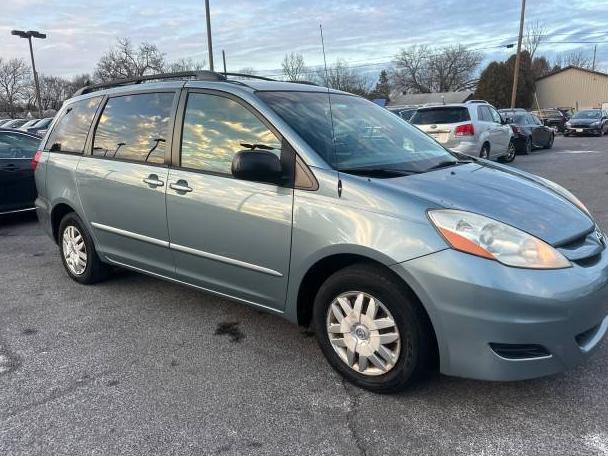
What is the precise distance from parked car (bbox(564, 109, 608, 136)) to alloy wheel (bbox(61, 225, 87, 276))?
93.5ft

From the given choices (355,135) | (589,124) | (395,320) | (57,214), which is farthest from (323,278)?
(589,124)

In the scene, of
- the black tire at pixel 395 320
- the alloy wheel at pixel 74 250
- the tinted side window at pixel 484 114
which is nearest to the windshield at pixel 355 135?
the black tire at pixel 395 320

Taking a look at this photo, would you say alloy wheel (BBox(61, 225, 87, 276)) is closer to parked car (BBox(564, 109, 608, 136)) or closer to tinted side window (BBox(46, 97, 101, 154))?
tinted side window (BBox(46, 97, 101, 154))

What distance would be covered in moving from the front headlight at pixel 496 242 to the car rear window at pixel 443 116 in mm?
10536

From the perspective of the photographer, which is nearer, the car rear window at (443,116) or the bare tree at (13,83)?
the car rear window at (443,116)

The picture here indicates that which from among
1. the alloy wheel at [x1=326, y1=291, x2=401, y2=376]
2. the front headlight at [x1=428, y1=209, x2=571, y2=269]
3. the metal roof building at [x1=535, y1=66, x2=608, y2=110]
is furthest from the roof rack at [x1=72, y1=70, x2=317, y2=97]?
the metal roof building at [x1=535, y1=66, x2=608, y2=110]

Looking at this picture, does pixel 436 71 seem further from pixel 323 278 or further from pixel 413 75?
pixel 323 278

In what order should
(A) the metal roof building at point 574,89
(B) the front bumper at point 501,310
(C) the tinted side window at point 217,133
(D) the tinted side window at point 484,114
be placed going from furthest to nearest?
(A) the metal roof building at point 574,89
(D) the tinted side window at point 484,114
(C) the tinted side window at point 217,133
(B) the front bumper at point 501,310

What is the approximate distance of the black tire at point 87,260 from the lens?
4.82 m

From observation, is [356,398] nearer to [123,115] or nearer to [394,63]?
[123,115]

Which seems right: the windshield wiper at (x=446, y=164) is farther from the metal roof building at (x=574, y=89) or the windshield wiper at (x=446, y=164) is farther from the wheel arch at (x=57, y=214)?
the metal roof building at (x=574, y=89)

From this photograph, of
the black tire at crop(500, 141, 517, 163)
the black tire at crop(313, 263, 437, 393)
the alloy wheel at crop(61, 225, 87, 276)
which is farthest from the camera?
the black tire at crop(500, 141, 517, 163)

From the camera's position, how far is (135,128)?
168 inches

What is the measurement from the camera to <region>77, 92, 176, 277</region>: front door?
400 cm
